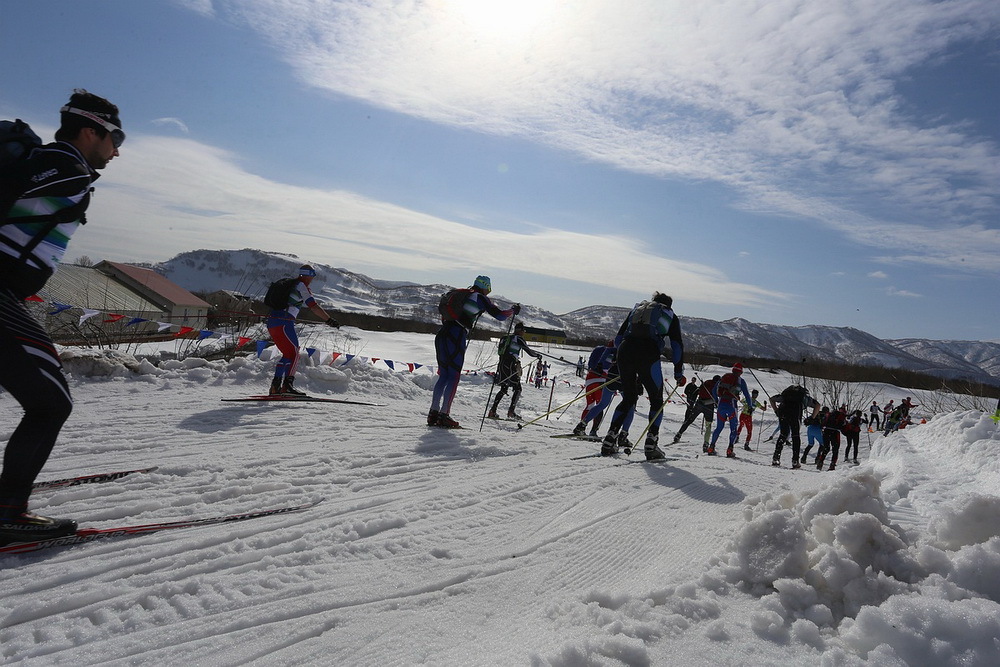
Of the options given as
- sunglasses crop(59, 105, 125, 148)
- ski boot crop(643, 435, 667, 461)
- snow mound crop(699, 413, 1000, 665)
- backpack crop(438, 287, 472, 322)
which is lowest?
ski boot crop(643, 435, 667, 461)

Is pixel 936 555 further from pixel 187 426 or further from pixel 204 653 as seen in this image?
pixel 187 426

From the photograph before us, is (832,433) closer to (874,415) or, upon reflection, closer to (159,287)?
(874,415)

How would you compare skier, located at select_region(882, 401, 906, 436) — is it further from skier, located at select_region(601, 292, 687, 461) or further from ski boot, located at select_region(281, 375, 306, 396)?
ski boot, located at select_region(281, 375, 306, 396)

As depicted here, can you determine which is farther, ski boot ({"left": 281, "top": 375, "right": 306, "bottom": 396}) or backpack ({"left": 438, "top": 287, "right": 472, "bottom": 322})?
ski boot ({"left": 281, "top": 375, "right": 306, "bottom": 396})

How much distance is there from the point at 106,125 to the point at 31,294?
1019 millimetres

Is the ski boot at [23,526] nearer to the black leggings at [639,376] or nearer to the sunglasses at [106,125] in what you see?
the sunglasses at [106,125]

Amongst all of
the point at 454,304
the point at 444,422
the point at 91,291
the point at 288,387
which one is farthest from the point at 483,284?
the point at 91,291

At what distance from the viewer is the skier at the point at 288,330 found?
872cm

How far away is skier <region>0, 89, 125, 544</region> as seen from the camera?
111 inches

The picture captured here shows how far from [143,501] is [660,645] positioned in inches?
132

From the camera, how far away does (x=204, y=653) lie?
2.20 metres

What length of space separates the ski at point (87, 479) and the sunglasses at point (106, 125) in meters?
2.34

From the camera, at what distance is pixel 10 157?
2.78m

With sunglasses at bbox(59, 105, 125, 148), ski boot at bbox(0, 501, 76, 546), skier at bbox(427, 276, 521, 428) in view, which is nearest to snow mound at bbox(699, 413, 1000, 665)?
ski boot at bbox(0, 501, 76, 546)
